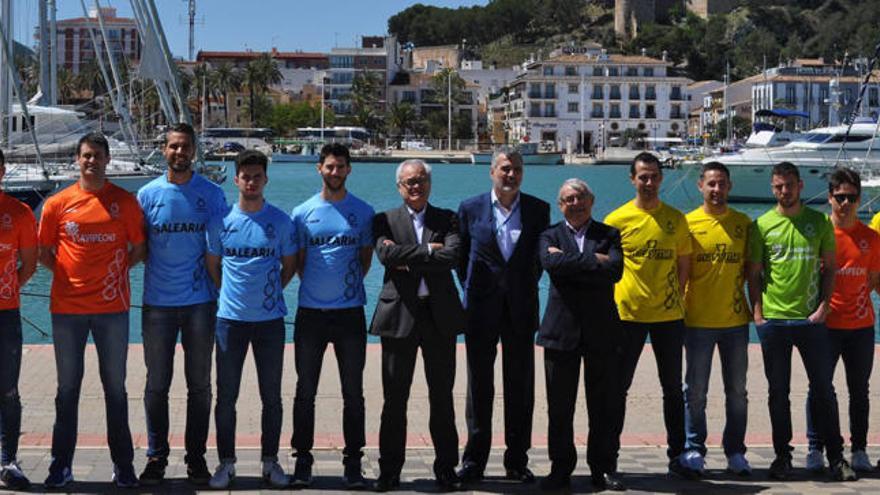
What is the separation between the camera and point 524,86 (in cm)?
13738

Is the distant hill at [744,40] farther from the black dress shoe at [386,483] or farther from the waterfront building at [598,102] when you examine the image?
the black dress shoe at [386,483]

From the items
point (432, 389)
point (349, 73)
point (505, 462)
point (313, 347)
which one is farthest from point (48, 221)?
point (349, 73)

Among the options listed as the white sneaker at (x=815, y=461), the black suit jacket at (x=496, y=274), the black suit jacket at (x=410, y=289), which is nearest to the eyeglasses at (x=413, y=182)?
the black suit jacket at (x=410, y=289)

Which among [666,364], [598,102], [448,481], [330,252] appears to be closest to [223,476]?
[448,481]

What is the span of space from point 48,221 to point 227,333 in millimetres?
1182

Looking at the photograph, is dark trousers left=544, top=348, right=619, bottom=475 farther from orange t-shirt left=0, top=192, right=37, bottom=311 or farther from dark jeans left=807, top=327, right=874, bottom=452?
orange t-shirt left=0, top=192, right=37, bottom=311

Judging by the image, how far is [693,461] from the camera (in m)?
7.79

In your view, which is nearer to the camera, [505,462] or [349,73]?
[505,462]

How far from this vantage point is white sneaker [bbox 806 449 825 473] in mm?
7949

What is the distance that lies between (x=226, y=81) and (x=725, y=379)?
14023cm

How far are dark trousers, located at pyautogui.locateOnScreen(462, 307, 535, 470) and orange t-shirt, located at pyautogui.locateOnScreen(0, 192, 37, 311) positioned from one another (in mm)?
2612

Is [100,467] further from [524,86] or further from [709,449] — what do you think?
[524,86]

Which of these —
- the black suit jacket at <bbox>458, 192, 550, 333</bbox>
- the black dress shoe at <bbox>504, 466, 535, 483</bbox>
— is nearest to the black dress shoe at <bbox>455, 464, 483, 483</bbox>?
the black dress shoe at <bbox>504, 466, 535, 483</bbox>

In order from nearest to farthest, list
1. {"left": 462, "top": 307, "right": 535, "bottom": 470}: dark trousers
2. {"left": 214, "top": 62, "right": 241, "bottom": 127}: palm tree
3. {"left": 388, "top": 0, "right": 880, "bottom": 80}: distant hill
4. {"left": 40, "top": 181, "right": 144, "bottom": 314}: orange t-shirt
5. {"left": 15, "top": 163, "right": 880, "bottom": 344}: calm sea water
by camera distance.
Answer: {"left": 40, "top": 181, "right": 144, "bottom": 314}: orange t-shirt → {"left": 462, "top": 307, "right": 535, "bottom": 470}: dark trousers → {"left": 15, "top": 163, "right": 880, "bottom": 344}: calm sea water → {"left": 214, "top": 62, "right": 241, "bottom": 127}: palm tree → {"left": 388, "top": 0, "right": 880, "bottom": 80}: distant hill
